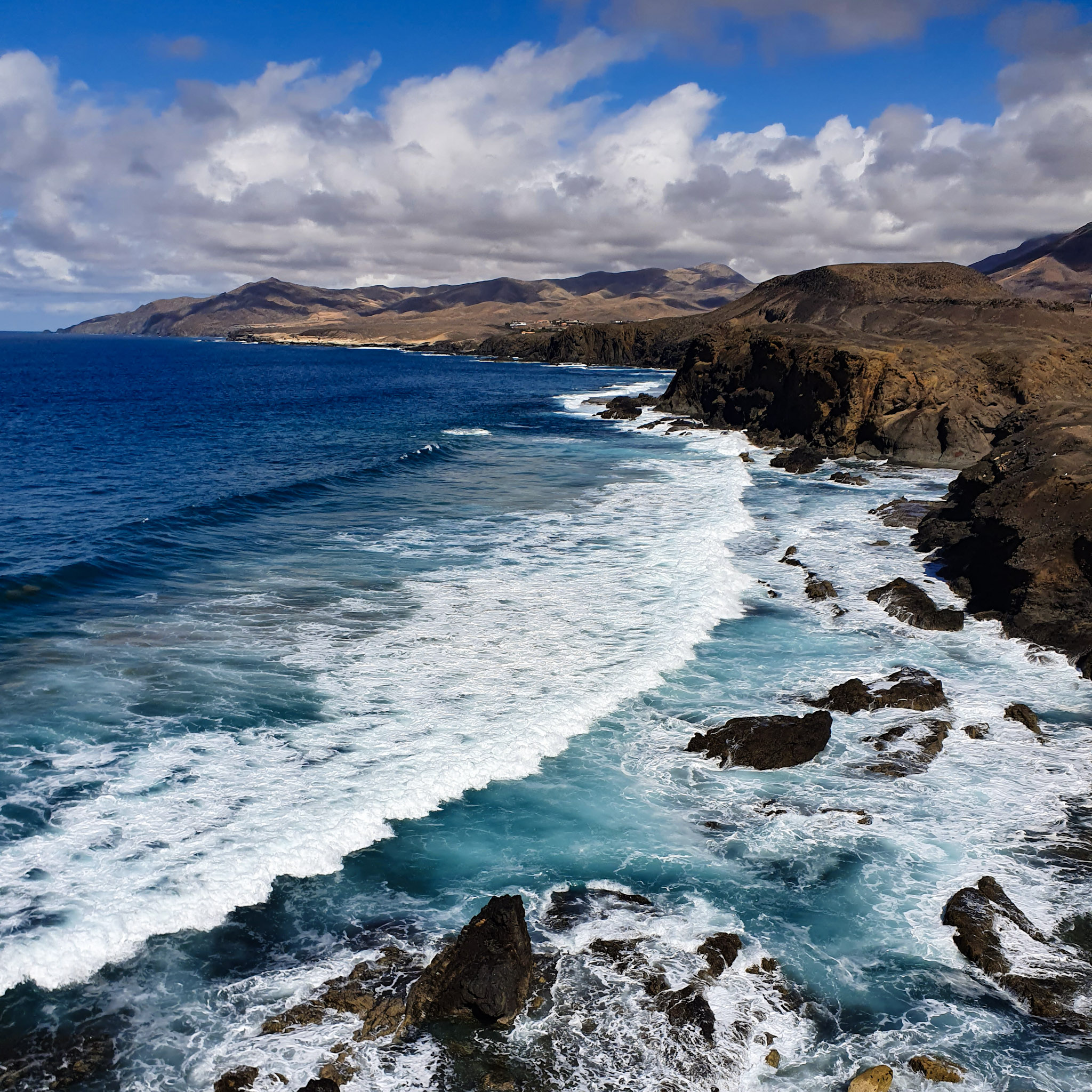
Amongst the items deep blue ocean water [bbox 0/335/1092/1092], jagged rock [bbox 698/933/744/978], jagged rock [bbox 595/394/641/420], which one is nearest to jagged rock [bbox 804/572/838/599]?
deep blue ocean water [bbox 0/335/1092/1092]

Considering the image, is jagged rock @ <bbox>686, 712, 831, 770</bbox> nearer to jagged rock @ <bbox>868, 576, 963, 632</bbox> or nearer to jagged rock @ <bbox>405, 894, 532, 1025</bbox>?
jagged rock @ <bbox>405, 894, 532, 1025</bbox>

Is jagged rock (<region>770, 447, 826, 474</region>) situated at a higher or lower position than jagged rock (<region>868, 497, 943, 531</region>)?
higher

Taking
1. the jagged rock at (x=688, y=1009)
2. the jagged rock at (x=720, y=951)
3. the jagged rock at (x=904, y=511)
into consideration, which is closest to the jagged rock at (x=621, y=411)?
the jagged rock at (x=904, y=511)

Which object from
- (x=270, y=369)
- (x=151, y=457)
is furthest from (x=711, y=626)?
(x=270, y=369)

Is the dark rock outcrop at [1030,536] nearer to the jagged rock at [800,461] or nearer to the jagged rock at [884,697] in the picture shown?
the jagged rock at [884,697]

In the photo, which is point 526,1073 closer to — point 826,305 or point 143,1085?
point 143,1085

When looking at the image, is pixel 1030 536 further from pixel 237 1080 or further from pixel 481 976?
pixel 237 1080
